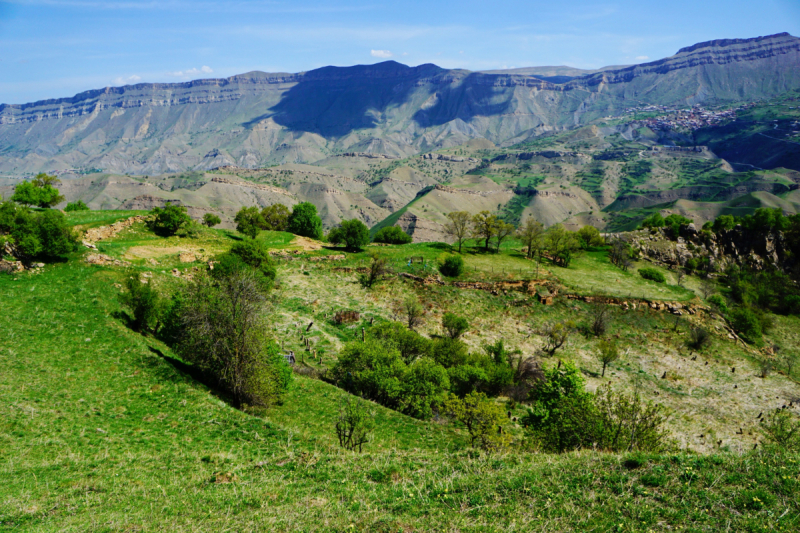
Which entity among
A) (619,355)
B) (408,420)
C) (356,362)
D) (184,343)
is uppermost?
(184,343)

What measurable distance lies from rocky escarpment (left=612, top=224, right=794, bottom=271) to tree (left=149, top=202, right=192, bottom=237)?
87.7 metres

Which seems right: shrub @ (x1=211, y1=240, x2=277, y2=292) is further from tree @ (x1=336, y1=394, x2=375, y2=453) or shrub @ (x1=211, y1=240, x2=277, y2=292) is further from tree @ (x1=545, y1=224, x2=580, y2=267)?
tree @ (x1=545, y1=224, x2=580, y2=267)

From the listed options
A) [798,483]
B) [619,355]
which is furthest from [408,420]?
[619,355]

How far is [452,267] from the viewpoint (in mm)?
64875

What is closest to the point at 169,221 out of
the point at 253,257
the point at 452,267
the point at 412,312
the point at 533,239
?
the point at 253,257

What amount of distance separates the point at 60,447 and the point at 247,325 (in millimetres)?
10656

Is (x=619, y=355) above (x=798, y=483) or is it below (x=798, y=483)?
below

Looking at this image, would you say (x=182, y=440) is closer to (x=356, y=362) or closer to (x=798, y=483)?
(x=356, y=362)

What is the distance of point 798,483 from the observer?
13820 millimetres

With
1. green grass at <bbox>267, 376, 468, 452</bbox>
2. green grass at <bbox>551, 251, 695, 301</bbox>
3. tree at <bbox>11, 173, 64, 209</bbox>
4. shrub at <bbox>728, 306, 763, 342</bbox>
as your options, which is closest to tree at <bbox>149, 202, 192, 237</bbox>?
tree at <bbox>11, 173, 64, 209</bbox>

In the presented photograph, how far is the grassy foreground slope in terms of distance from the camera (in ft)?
43.5

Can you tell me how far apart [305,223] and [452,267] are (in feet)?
136

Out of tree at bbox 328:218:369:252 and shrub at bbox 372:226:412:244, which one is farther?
shrub at bbox 372:226:412:244

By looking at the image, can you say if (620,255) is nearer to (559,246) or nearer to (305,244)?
(559,246)
